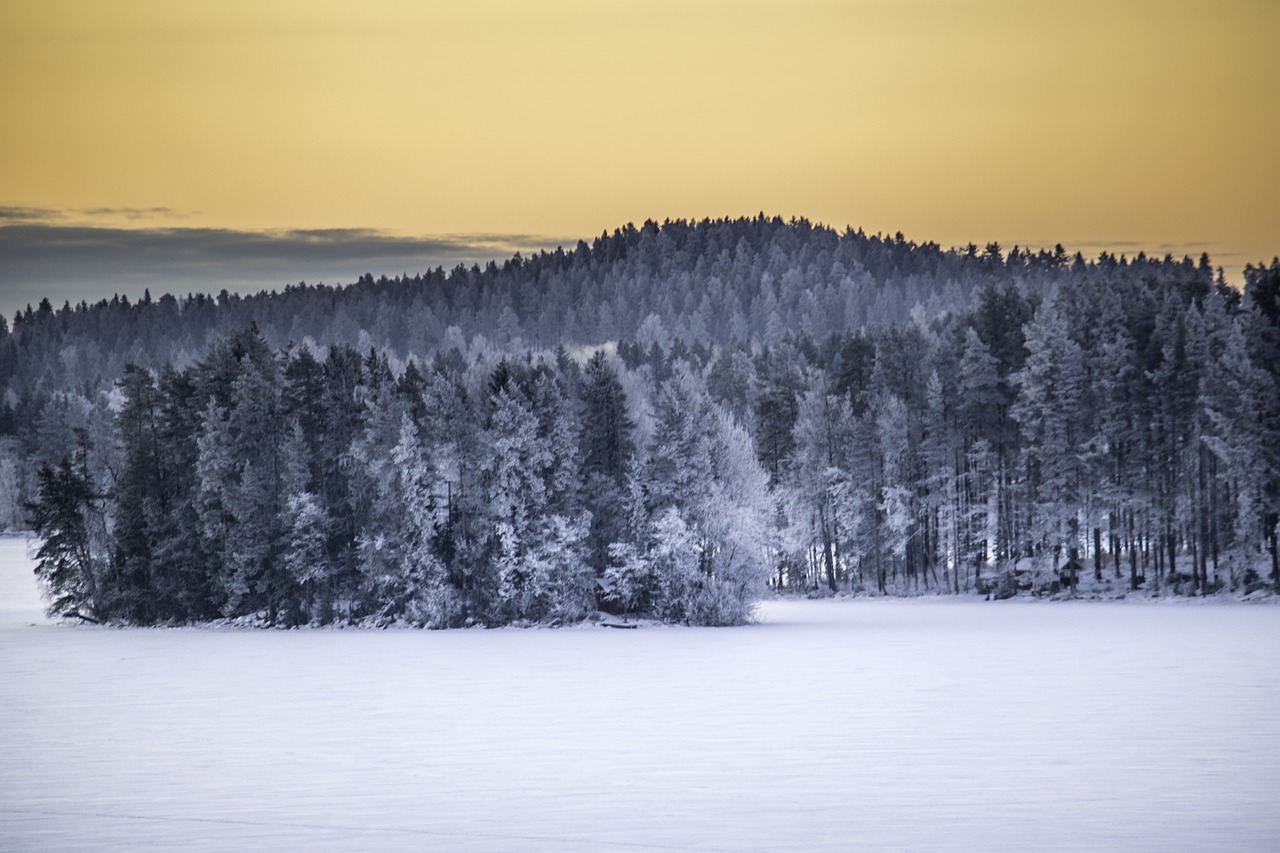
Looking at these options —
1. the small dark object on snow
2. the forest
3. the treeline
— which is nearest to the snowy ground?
the treeline

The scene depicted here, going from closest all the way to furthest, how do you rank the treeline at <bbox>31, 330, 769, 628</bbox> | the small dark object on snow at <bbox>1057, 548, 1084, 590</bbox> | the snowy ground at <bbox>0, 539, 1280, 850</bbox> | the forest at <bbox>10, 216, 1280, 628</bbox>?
the snowy ground at <bbox>0, 539, 1280, 850</bbox>, the treeline at <bbox>31, 330, 769, 628</bbox>, the forest at <bbox>10, 216, 1280, 628</bbox>, the small dark object on snow at <bbox>1057, 548, 1084, 590</bbox>

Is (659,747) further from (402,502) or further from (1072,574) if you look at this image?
(1072,574)

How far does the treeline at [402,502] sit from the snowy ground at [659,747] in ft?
55.3

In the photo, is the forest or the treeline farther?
the forest

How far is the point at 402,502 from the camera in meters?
77.1

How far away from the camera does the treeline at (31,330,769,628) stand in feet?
243

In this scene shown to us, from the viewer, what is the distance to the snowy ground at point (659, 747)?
20.2m

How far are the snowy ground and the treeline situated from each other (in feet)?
55.3

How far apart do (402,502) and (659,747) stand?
164 ft

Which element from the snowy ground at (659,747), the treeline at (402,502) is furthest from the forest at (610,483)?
the snowy ground at (659,747)

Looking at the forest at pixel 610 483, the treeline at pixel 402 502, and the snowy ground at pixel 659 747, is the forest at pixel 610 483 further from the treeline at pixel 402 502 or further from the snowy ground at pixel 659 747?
the snowy ground at pixel 659 747

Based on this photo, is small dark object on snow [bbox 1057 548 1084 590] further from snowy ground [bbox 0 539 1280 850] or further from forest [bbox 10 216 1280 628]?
snowy ground [bbox 0 539 1280 850]

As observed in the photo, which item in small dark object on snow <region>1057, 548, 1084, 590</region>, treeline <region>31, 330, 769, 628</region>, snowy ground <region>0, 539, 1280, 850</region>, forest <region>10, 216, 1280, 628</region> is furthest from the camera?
small dark object on snow <region>1057, 548, 1084, 590</region>

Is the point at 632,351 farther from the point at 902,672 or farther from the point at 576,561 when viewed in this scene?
the point at 902,672
